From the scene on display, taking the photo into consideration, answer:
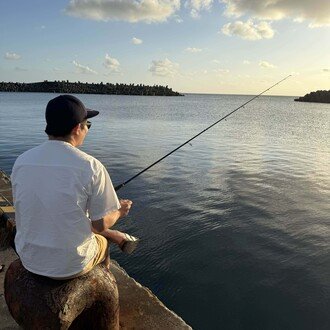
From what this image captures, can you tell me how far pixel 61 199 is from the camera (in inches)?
106

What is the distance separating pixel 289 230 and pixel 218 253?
8.07ft

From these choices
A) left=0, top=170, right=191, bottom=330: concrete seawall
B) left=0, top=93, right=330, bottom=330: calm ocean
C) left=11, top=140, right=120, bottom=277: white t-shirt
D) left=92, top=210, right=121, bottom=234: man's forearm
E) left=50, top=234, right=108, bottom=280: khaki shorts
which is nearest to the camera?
left=11, top=140, right=120, bottom=277: white t-shirt

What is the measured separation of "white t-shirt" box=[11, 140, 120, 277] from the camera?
2697mm

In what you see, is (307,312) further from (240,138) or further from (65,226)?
A: (240,138)

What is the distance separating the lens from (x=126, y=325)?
4.03m

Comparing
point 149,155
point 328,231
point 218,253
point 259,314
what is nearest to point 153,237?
point 218,253

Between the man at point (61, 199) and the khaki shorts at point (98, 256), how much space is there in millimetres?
30

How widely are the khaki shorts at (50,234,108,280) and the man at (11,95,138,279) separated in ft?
0.10

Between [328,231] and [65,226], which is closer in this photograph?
[65,226]

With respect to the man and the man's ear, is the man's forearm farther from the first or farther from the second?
the man's ear

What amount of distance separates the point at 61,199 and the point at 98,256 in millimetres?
849

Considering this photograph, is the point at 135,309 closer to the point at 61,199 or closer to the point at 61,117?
the point at 61,199

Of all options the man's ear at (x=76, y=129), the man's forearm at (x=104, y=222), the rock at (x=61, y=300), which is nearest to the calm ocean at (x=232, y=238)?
the rock at (x=61, y=300)

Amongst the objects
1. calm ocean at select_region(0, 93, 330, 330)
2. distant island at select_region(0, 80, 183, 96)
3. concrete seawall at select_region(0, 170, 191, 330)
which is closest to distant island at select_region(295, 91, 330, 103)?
distant island at select_region(0, 80, 183, 96)
